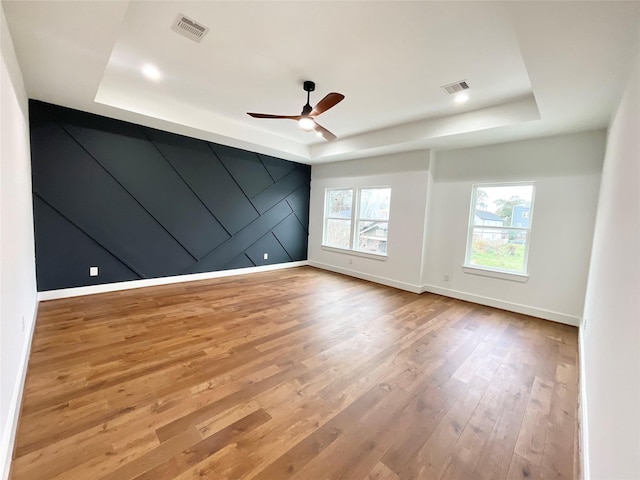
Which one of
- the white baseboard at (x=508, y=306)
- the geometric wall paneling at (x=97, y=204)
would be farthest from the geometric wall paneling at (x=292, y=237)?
the white baseboard at (x=508, y=306)

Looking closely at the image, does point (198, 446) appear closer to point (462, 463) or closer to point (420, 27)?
point (462, 463)

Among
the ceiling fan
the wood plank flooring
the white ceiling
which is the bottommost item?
the wood plank flooring

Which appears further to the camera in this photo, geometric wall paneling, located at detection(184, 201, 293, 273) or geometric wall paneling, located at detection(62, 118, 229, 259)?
geometric wall paneling, located at detection(184, 201, 293, 273)

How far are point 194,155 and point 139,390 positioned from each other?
4.05 m

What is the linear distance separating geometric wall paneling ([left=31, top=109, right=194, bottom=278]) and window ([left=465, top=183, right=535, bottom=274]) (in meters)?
5.12

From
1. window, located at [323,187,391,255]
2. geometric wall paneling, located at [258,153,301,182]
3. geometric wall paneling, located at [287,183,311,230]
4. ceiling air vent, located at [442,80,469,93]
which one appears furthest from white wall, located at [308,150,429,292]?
ceiling air vent, located at [442,80,469,93]

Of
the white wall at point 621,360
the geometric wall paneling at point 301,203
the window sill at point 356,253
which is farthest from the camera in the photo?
the geometric wall paneling at point 301,203

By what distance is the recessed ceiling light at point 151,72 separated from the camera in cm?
306

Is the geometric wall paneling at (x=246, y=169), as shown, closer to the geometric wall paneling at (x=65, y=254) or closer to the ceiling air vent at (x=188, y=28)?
the geometric wall paneling at (x=65, y=254)

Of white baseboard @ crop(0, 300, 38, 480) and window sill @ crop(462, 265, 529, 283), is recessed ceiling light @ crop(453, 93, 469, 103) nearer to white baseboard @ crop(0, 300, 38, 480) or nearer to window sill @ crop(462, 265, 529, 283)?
window sill @ crop(462, 265, 529, 283)

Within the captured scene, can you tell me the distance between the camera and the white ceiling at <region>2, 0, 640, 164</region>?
1.91 metres

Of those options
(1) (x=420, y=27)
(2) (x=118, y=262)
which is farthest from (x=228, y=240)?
(1) (x=420, y=27)

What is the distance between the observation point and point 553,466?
1.57 metres

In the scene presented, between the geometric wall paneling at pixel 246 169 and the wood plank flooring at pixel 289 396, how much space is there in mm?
2873
